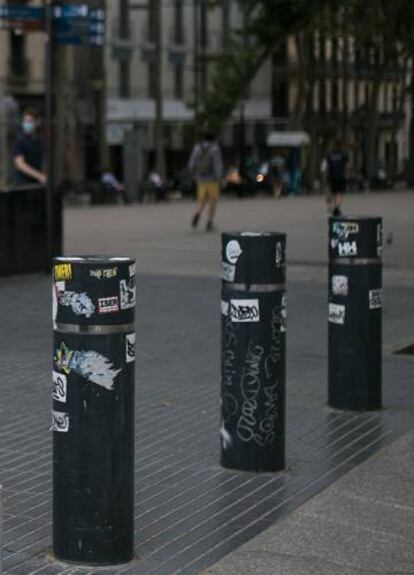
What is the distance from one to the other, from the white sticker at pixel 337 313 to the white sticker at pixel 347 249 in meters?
0.34

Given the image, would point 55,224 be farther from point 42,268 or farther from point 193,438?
point 193,438

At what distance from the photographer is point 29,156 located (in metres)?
18.2

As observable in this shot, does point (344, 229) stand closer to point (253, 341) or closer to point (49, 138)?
point (253, 341)

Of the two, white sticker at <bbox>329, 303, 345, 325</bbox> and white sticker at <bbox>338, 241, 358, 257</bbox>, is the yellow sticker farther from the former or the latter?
white sticker at <bbox>329, 303, 345, 325</bbox>

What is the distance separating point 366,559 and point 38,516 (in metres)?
1.59

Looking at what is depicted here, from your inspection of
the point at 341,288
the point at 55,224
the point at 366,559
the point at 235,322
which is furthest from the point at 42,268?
the point at 366,559

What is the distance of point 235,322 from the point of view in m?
7.23

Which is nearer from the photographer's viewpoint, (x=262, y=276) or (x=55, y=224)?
(x=262, y=276)

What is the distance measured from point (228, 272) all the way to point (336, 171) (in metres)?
21.3

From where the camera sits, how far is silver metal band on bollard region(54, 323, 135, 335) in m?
5.60

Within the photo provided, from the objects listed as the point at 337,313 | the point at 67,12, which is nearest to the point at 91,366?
the point at 337,313

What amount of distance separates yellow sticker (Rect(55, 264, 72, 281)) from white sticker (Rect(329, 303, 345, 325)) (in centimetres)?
347

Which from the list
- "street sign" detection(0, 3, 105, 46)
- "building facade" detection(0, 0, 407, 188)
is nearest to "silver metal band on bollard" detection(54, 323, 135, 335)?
"street sign" detection(0, 3, 105, 46)

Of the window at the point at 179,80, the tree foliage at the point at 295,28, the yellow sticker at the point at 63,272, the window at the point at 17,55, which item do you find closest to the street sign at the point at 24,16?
the tree foliage at the point at 295,28
